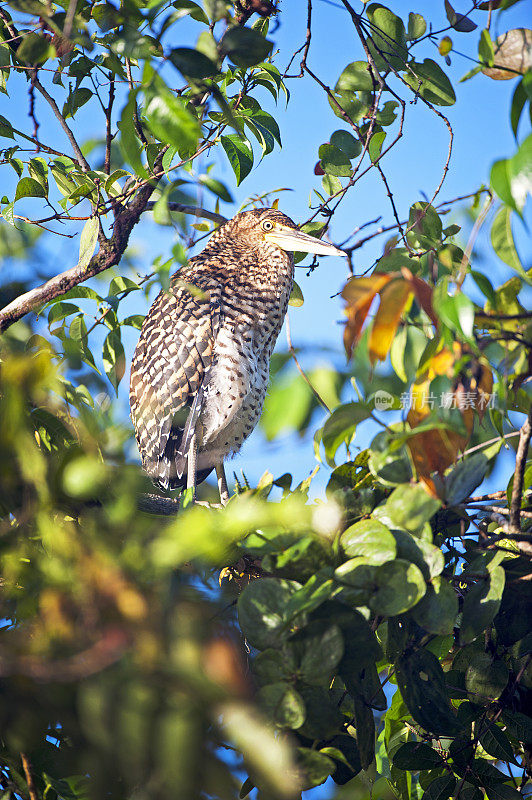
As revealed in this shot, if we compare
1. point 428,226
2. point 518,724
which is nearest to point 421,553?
point 518,724

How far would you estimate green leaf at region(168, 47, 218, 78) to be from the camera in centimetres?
86

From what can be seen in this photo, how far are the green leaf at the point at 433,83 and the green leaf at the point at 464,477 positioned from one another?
0.93 meters

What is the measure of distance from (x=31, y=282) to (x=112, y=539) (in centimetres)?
147

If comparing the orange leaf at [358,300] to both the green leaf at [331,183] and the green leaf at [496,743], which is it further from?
the green leaf at [331,183]

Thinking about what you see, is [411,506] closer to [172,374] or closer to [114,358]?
[114,358]

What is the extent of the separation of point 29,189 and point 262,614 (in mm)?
1365

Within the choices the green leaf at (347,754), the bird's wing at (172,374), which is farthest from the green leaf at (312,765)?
the bird's wing at (172,374)

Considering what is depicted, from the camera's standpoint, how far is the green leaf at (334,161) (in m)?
1.65

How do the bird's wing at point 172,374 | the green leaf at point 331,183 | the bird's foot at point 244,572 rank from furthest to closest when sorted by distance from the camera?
the bird's wing at point 172,374
the green leaf at point 331,183
the bird's foot at point 244,572

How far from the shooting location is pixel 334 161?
1675 millimetres

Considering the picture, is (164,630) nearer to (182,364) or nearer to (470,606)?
(470,606)

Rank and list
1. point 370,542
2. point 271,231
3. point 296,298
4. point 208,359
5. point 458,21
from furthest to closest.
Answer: point 271,231
point 296,298
point 208,359
point 458,21
point 370,542

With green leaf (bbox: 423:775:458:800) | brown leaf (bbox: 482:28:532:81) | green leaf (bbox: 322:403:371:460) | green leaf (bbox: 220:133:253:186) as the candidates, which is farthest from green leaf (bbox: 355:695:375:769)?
green leaf (bbox: 220:133:253:186)

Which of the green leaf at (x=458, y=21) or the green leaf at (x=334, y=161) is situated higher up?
the green leaf at (x=458, y=21)
